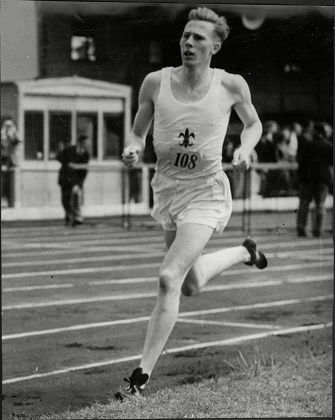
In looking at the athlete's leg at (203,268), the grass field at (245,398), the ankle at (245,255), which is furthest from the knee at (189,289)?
the grass field at (245,398)

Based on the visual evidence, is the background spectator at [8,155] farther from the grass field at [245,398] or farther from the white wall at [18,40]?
the grass field at [245,398]

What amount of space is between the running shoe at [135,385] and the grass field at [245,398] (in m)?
0.05

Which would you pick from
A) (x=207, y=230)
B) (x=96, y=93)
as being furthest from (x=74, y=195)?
(x=207, y=230)

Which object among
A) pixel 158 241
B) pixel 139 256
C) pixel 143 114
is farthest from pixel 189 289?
pixel 139 256

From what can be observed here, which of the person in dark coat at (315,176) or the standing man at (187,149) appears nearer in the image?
the standing man at (187,149)

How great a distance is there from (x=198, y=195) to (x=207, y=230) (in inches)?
8.2

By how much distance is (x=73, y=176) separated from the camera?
30.9 feet

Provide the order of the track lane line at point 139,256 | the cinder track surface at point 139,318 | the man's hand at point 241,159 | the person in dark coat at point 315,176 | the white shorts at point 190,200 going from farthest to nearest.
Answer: the person in dark coat at point 315,176, the track lane line at point 139,256, the cinder track surface at point 139,318, the white shorts at point 190,200, the man's hand at point 241,159

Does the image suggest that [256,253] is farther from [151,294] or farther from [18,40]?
[18,40]

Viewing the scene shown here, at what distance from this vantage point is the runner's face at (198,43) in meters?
7.91

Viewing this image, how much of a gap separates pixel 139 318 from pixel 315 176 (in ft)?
7.41

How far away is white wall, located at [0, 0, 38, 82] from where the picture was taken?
25.7 feet

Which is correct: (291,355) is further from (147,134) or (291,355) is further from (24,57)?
(24,57)

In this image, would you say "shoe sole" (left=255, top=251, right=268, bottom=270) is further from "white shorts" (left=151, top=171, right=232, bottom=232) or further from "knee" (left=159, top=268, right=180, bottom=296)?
"knee" (left=159, top=268, right=180, bottom=296)
